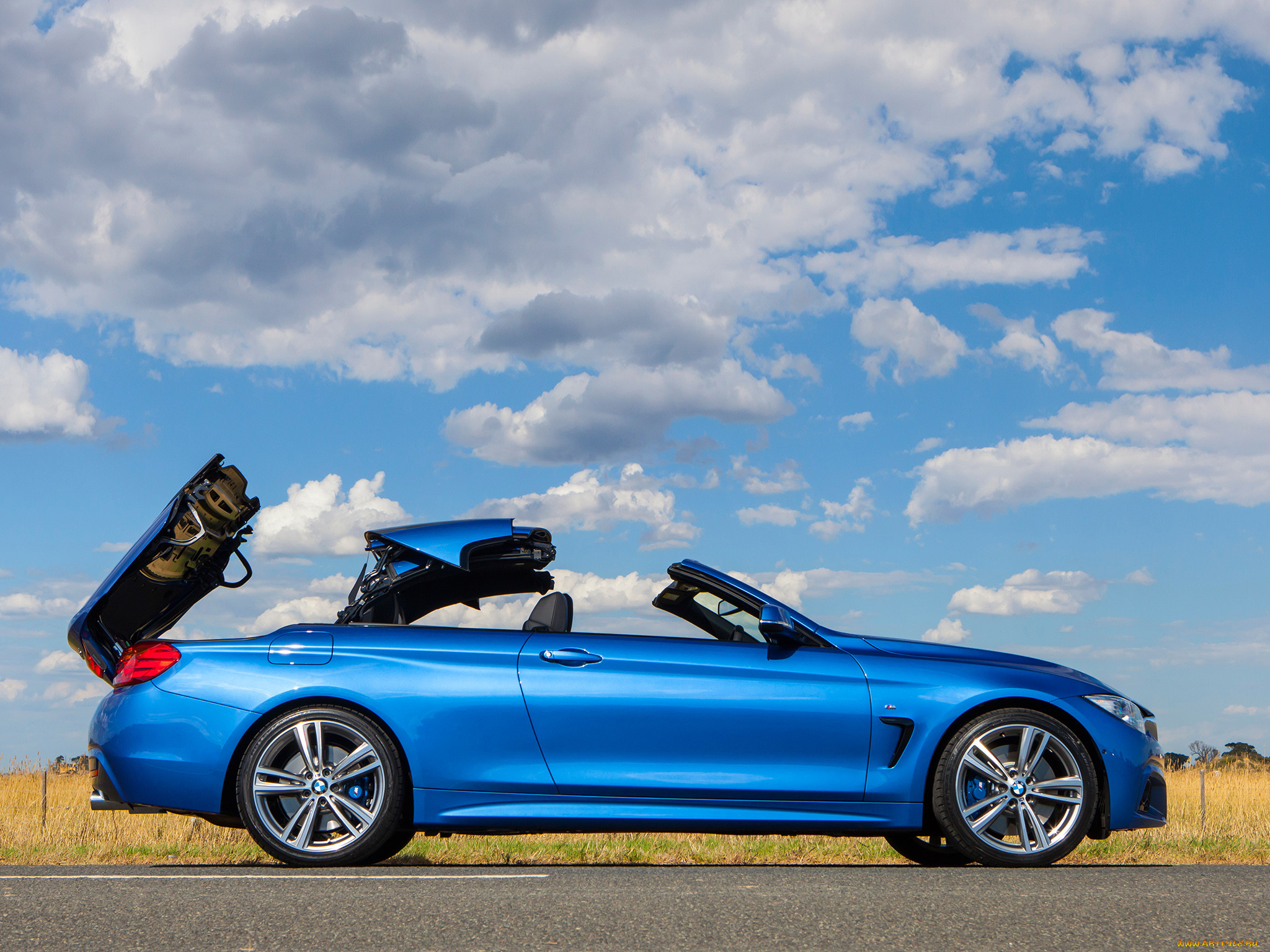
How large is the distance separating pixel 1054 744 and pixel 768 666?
1.50 m

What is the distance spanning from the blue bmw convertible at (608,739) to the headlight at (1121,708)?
0.01 m

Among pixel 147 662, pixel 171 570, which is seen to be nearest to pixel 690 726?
pixel 147 662

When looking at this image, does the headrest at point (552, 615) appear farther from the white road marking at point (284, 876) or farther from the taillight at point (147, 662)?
the taillight at point (147, 662)

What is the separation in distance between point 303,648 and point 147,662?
83 centimetres

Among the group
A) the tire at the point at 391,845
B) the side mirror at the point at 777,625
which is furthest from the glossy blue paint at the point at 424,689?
the side mirror at the point at 777,625

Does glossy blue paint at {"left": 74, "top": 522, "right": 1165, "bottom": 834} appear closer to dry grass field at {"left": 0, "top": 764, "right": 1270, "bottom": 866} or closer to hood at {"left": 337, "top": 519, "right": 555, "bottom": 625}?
hood at {"left": 337, "top": 519, "right": 555, "bottom": 625}

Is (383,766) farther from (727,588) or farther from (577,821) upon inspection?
(727,588)

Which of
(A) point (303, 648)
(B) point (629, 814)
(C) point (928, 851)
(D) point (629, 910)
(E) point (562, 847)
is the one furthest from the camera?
(E) point (562, 847)

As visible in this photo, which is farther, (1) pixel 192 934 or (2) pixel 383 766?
(2) pixel 383 766

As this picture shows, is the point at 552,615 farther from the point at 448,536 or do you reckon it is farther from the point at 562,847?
the point at 562,847

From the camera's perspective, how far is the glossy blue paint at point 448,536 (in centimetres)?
604

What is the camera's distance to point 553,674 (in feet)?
18.7

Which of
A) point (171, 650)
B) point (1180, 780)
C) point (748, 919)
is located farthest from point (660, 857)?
point (1180, 780)

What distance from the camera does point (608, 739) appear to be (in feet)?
18.5
